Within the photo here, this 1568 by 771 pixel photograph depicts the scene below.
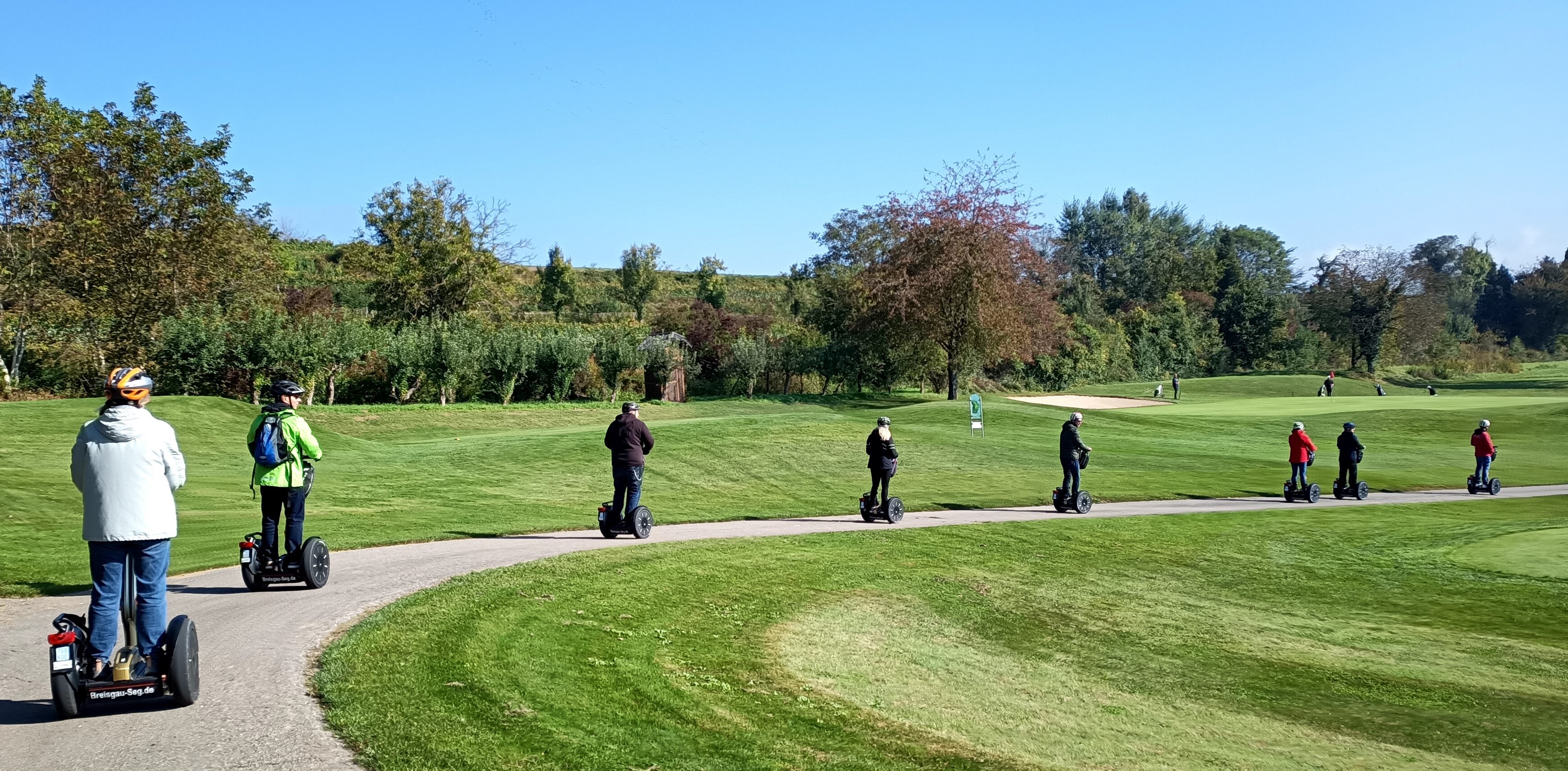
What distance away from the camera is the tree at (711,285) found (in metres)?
82.3

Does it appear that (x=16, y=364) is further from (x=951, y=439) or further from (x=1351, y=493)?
(x=1351, y=493)

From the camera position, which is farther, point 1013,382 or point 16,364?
point 1013,382

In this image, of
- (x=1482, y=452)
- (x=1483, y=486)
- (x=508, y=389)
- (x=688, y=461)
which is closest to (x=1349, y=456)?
(x=1482, y=452)

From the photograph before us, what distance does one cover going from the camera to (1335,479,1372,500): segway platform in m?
29.0

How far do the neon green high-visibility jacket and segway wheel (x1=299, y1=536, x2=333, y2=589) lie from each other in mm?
747

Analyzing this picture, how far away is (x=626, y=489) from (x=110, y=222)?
33.7 metres

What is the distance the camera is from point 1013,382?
73812 millimetres

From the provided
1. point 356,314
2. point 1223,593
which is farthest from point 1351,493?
point 356,314

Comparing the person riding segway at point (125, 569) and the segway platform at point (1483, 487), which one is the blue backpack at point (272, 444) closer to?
the person riding segway at point (125, 569)

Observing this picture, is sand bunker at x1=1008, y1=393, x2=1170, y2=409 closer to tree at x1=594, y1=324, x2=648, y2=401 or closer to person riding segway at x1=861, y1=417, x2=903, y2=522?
tree at x1=594, y1=324, x2=648, y2=401

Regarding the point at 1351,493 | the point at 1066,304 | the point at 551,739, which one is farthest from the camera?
the point at 1066,304

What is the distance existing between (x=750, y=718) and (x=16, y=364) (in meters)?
39.6

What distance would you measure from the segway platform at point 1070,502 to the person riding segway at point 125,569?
19499mm

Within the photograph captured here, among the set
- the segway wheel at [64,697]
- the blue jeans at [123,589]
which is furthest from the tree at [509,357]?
→ the segway wheel at [64,697]
